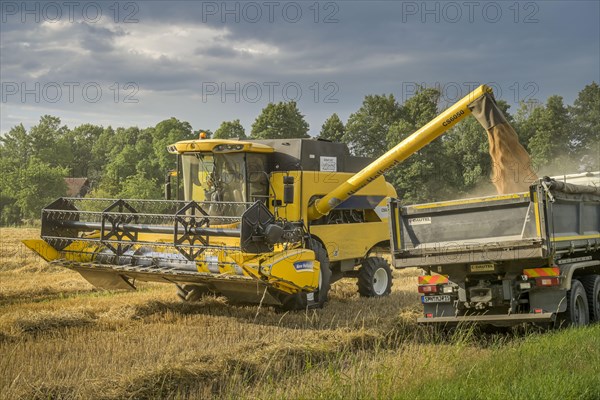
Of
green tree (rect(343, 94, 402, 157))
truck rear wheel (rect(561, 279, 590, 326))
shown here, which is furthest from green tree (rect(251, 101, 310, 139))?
truck rear wheel (rect(561, 279, 590, 326))

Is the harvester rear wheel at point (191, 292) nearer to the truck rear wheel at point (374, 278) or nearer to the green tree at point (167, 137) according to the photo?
the truck rear wheel at point (374, 278)

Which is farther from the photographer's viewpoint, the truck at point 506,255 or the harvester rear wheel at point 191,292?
the harvester rear wheel at point 191,292

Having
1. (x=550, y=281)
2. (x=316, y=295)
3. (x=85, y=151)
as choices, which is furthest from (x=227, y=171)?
(x=85, y=151)

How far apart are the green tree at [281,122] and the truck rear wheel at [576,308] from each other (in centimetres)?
3702

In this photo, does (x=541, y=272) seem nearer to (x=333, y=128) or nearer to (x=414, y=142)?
(x=414, y=142)

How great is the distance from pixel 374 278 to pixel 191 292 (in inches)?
129

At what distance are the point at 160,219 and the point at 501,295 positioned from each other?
4.70 metres

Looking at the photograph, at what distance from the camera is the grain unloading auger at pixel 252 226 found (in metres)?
9.03

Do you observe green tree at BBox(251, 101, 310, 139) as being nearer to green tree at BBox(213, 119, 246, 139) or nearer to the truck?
green tree at BBox(213, 119, 246, 139)

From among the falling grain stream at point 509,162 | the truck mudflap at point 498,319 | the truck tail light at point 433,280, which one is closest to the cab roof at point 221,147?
the truck tail light at point 433,280

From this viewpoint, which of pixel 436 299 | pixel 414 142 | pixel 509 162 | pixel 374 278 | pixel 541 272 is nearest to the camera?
pixel 541 272

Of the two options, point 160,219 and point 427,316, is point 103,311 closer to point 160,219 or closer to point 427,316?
point 160,219

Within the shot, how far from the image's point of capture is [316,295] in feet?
33.8

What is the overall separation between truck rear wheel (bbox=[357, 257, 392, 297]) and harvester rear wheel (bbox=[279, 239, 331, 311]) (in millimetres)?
1582
